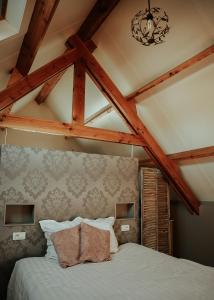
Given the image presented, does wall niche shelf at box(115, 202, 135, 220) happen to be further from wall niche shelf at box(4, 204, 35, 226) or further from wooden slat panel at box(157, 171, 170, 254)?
wall niche shelf at box(4, 204, 35, 226)

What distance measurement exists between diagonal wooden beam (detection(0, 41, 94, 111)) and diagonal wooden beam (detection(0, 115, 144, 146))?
239mm

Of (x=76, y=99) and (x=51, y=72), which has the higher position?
(x=51, y=72)

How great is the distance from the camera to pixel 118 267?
2.47 m

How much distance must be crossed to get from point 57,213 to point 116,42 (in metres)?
2.42

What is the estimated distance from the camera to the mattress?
181cm

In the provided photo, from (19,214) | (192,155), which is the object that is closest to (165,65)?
(192,155)

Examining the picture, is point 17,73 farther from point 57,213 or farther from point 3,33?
point 57,213

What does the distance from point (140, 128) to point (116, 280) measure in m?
2.31

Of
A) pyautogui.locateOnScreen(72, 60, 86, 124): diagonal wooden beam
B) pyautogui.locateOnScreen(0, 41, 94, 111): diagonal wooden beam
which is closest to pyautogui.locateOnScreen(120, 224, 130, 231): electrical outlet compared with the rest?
pyautogui.locateOnScreen(72, 60, 86, 124): diagonal wooden beam

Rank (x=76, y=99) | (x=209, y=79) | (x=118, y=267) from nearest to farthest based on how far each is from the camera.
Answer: (x=118, y=267) < (x=209, y=79) < (x=76, y=99)

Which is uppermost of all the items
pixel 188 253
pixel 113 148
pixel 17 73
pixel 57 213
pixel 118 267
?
pixel 17 73

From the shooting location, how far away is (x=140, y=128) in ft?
12.5

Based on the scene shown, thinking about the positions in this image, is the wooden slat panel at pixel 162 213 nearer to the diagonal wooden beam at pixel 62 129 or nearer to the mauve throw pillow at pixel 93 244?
the diagonal wooden beam at pixel 62 129

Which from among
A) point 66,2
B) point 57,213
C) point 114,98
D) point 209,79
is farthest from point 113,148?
point 66,2
